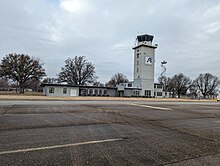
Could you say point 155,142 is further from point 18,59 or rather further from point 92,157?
point 18,59

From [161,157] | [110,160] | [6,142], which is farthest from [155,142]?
[6,142]

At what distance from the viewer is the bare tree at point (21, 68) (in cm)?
4650

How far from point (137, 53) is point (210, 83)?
5130 centimetres

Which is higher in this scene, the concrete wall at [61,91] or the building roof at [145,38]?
the building roof at [145,38]

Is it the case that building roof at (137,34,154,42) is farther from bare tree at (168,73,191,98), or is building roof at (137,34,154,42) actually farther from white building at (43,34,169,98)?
bare tree at (168,73,191,98)

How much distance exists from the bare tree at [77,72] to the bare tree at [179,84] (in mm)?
41658

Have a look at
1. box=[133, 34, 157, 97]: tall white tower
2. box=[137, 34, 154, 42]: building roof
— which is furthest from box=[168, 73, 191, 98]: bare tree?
box=[137, 34, 154, 42]: building roof

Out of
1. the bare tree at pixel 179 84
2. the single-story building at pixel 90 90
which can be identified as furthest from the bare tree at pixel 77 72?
the bare tree at pixel 179 84

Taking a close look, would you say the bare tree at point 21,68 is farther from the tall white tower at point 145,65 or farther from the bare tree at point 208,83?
the bare tree at point 208,83

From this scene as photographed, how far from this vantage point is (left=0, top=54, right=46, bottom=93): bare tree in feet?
153

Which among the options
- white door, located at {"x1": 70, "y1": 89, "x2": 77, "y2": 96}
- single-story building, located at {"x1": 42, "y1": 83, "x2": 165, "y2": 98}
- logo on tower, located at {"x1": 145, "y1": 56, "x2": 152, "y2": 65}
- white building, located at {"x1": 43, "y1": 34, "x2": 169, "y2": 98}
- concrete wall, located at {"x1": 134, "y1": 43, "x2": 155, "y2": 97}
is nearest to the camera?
single-story building, located at {"x1": 42, "y1": 83, "x2": 165, "y2": 98}

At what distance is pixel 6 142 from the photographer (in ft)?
14.9

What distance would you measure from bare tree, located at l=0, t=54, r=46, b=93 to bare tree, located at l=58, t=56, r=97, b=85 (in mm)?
11577

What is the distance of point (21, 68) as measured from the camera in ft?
157
